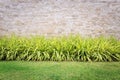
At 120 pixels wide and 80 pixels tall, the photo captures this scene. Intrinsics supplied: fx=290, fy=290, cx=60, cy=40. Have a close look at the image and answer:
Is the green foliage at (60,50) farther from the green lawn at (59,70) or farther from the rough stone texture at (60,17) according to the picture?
the rough stone texture at (60,17)

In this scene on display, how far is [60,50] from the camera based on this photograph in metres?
9.98

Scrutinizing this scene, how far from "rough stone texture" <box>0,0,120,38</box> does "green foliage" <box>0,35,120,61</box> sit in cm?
108

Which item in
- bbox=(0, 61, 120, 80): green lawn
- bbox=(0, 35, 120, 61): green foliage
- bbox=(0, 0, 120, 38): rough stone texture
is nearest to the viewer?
bbox=(0, 61, 120, 80): green lawn

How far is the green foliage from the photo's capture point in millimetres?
9781

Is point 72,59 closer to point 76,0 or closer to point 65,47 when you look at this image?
point 65,47

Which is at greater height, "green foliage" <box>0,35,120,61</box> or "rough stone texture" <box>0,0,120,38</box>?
"rough stone texture" <box>0,0,120,38</box>

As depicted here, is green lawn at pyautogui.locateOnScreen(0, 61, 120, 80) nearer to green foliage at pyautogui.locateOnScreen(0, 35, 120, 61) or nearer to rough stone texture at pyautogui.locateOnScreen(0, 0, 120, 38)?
green foliage at pyautogui.locateOnScreen(0, 35, 120, 61)

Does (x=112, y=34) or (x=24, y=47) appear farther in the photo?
(x=112, y=34)

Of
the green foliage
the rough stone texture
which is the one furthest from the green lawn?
the rough stone texture

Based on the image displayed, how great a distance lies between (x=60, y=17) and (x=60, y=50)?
195 cm

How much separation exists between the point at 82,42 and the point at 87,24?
1.36 m

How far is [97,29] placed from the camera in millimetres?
11375

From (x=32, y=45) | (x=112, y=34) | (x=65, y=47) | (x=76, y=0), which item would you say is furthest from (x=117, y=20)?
(x=32, y=45)

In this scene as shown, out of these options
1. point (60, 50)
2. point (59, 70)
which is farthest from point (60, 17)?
point (59, 70)
